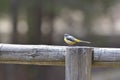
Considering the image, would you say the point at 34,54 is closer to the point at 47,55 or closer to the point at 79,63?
the point at 47,55

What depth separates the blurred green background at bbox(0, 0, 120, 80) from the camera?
761 centimetres

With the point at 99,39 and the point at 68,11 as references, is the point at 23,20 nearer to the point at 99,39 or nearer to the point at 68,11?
the point at 68,11

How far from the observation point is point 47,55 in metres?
1.66

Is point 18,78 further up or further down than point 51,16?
further down

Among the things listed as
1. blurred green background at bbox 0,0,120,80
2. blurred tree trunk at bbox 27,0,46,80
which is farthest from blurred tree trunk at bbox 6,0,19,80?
blurred tree trunk at bbox 27,0,46,80

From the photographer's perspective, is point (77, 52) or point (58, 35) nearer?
point (77, 52)

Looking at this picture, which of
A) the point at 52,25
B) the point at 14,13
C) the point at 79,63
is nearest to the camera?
the point at 79,63

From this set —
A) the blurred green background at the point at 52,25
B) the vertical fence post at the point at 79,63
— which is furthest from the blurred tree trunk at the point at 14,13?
the vertical fence post at the point at 79,63

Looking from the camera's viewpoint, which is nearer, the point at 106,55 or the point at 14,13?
the point at 106,55

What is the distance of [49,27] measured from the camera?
7.89m

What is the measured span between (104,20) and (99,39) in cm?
45

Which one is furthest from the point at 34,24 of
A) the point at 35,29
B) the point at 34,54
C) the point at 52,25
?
the point at 34,54

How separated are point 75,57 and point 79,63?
0.03 metres

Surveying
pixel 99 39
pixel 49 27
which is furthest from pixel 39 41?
pixel 99 39
